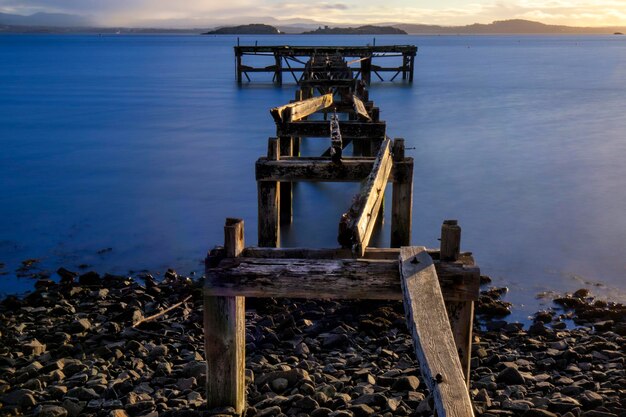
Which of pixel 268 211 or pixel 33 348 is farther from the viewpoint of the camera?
pixel 268 211

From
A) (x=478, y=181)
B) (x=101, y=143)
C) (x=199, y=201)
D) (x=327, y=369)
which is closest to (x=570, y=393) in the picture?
(x=327, y=369)

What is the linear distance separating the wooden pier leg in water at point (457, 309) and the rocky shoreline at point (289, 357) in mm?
928

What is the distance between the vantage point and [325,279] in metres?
3.72

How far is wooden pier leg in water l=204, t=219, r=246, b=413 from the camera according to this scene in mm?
3928

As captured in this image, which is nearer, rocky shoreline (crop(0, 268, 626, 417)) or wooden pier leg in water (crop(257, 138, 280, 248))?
rocky shoreline (crop(0, 268, 626, 417))

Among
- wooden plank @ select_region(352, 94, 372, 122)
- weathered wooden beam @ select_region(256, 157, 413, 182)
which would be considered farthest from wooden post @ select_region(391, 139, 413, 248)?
wooden plank @ select_region(352, 94, 372, 122)

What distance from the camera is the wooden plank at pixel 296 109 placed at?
8922mm

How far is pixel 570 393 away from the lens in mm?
5238

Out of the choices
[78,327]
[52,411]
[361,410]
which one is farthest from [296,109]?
[52,411]

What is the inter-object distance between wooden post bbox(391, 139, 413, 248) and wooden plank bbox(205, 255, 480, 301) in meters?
4.03

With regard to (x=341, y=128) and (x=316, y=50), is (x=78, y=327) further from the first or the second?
(x=316, y=50)

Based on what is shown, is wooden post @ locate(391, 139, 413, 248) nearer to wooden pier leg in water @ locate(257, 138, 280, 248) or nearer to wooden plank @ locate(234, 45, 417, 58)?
wooden pier leg in water @ locate(257, 138, 280, 248)

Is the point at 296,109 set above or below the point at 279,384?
above

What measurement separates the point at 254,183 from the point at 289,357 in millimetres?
9067
